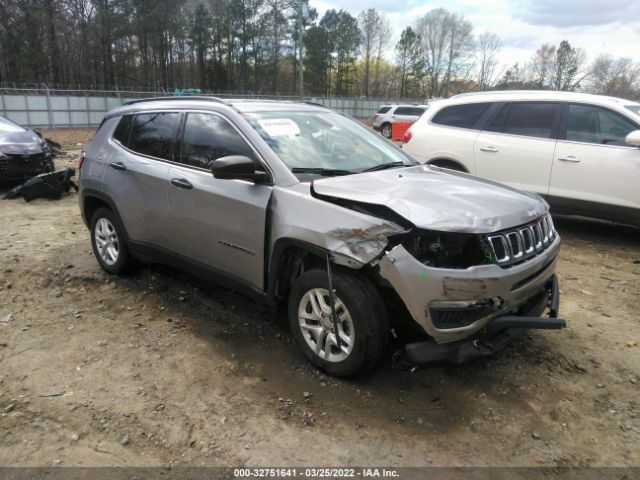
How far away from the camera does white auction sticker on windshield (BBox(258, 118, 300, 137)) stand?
3.61 m

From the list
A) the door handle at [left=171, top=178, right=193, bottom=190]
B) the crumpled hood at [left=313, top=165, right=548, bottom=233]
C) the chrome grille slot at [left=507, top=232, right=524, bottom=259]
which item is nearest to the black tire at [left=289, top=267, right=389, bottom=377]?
the crumpled hood at [left=313, top=165, right=548, bottom=233]

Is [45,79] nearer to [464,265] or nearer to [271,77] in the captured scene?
[271,77]

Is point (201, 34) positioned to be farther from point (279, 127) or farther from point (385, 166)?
point (385, 166)

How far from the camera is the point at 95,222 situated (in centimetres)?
507

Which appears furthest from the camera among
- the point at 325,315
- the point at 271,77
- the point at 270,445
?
the point at 271,77

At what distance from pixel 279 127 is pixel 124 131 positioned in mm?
1895

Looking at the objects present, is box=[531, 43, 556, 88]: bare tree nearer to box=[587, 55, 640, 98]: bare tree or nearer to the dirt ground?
box=[587, 55, 640, 98]: bare tree

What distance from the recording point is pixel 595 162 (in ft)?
19.7

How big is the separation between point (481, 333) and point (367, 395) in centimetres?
80

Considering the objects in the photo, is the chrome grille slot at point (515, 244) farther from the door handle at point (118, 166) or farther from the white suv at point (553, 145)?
the white suv at point (553, 145)

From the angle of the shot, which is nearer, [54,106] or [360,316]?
[360,316]

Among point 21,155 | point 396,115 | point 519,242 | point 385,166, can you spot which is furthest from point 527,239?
point 396,115

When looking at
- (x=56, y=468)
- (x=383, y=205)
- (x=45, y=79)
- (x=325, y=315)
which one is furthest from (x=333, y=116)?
(x=45, y=79)

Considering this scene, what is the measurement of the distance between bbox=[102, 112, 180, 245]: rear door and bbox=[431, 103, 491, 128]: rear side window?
452 centimetres
